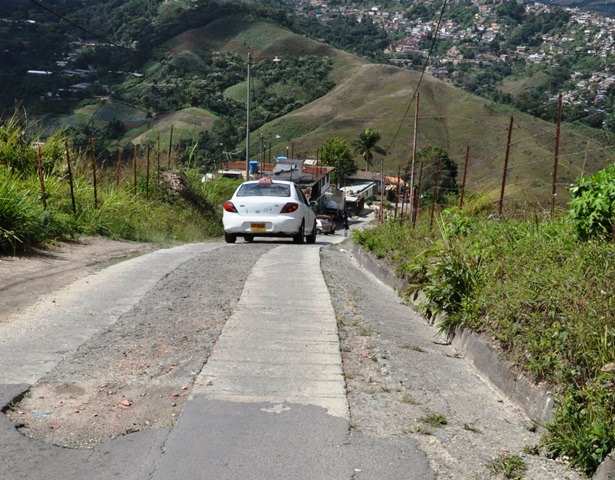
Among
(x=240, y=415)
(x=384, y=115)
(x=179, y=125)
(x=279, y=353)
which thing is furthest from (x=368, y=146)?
(x=240, y=415)

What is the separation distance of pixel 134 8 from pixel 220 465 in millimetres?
178208

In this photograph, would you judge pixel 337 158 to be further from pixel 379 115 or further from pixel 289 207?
pixel 289 207

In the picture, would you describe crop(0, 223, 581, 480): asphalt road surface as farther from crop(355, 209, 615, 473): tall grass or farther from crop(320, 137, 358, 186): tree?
crop(320, 137, 358, 186): tree

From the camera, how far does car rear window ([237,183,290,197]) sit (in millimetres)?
17766

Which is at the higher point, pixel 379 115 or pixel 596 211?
pixel 379 115

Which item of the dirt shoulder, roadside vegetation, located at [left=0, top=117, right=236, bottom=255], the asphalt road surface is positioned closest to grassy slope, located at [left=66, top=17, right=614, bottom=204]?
roadside vegetation, located at [left=0, top=117, right=236, bottom=255]

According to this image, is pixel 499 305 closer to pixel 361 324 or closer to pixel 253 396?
pixel 361 324

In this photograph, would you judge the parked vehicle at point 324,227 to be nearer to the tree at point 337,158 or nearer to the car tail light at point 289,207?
the car tail light at point 289,207

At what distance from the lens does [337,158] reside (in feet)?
355

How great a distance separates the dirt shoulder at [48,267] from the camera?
812 cm

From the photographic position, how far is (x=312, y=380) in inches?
225

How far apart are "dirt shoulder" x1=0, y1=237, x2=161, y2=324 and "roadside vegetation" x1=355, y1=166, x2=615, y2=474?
3.94 meters

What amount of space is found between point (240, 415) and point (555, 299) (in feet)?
7.86

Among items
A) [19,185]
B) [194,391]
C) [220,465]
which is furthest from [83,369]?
[19,185]
